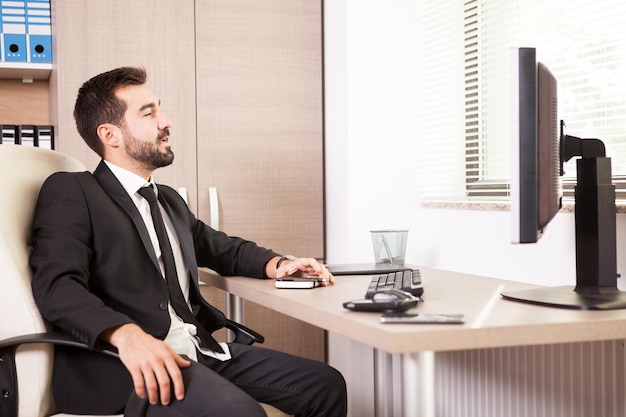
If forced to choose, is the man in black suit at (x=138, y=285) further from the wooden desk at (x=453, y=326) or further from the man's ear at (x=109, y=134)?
the wooden desk at (x=453, y=326)

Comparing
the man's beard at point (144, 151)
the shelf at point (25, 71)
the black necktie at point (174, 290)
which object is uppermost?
the shelf at point (25, 71)

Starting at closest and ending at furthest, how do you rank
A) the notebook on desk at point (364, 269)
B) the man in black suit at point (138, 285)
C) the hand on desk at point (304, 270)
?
the man in black suit at point (138, 285) < the hand on desk at point (304, 270) < the notebook on desk at point (364, 269)

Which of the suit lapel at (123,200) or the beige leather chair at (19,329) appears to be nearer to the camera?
the beige leather chair at (19,329)

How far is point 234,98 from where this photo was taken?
3051 mm

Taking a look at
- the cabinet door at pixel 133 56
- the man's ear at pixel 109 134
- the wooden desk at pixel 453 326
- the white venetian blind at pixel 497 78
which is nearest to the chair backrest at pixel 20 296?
the man's ear at pixel 109 134

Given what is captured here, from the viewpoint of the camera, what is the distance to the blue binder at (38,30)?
2949mm

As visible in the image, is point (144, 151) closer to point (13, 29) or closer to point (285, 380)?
point (285, 380)

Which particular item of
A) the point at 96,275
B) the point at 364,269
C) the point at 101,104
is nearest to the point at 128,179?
the point at 101,104

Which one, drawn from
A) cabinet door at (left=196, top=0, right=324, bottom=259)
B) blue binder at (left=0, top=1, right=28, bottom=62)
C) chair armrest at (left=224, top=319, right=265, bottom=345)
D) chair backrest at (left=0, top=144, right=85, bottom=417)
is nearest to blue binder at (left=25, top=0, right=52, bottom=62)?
blue binder at (left=0, top=1, right=28, bottom=62)

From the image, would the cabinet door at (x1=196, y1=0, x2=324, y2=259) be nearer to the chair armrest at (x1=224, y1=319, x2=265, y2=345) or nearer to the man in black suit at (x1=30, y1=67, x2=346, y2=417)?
the man in black suit at (x1=30, y1=67, x2=346, y2=417)

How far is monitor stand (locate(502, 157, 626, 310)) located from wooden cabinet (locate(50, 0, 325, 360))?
5.09 feet

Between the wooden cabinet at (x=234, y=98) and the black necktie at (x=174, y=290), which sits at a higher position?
the wooden cabinet at (x=234, y=98)

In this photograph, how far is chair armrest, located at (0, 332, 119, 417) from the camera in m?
1.60

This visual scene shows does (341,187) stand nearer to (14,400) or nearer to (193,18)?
(193,18)
